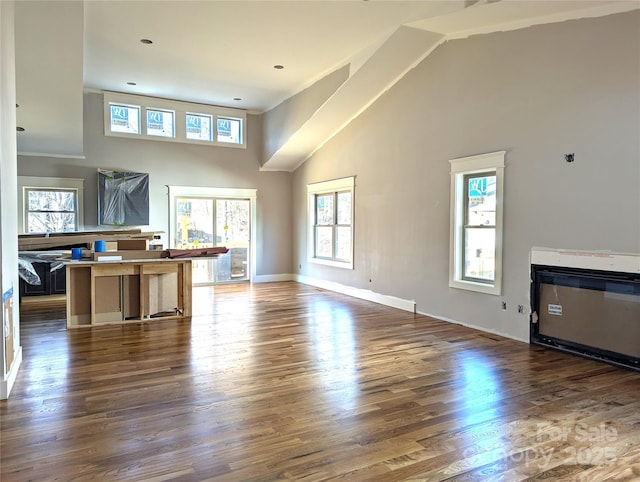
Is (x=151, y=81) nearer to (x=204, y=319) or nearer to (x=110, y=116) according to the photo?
(x=110, y=116)

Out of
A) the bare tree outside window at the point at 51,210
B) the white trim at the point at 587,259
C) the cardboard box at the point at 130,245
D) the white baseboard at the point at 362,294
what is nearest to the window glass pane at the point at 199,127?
the bare tree outside window at the point at 51,210

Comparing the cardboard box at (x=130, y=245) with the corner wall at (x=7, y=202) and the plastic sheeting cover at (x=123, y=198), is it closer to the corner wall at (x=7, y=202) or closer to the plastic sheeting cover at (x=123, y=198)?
the plastic sheeting cover at (x=123, y=198)

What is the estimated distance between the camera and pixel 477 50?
535cm

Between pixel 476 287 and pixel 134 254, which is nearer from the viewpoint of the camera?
pixel 476 287

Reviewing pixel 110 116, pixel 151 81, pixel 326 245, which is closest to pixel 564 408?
pixel 326 245

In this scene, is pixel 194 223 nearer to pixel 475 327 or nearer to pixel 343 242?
pixel 343 242

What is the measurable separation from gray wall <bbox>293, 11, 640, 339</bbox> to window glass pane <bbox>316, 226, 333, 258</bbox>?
133 centimetres

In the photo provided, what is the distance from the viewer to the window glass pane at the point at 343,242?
8141 millimetres

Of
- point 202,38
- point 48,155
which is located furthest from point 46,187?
point 202,38

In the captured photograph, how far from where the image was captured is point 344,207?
326 inches

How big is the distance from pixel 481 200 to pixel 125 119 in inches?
262

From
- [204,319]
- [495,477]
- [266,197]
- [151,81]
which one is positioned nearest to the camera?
[495,477]

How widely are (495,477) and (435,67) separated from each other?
17.0ft

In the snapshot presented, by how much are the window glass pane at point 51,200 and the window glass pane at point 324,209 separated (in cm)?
454
